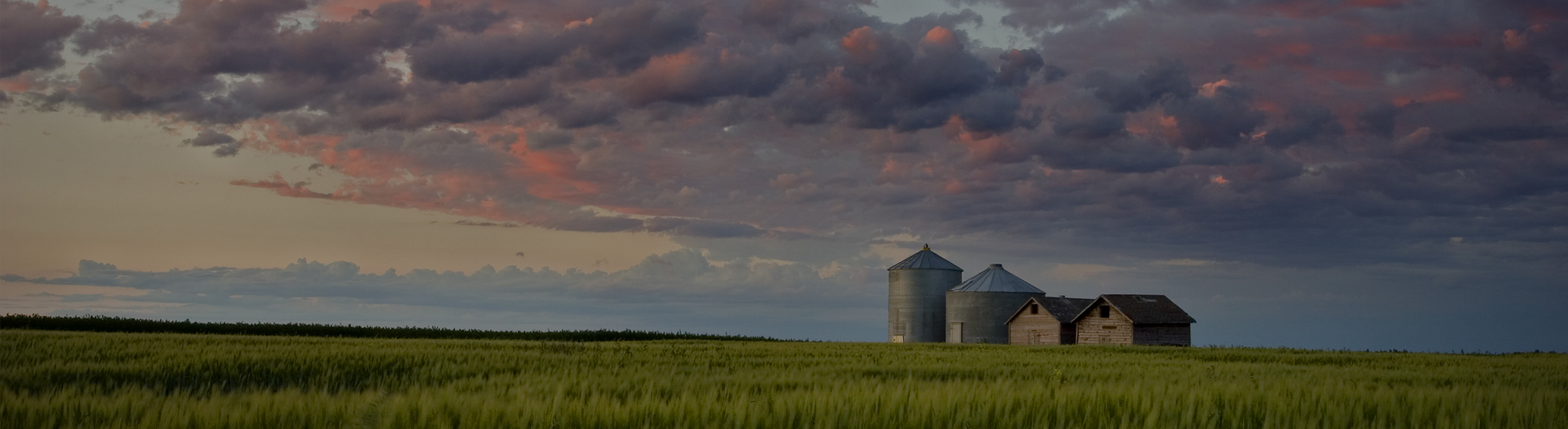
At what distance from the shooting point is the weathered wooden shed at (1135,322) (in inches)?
2125

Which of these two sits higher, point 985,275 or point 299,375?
point 985,275

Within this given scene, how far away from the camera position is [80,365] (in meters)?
14.6

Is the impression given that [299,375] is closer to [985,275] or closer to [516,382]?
[516,382]

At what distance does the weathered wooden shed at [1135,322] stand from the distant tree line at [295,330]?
2071 cm

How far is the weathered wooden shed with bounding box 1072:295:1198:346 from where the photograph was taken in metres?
54.0

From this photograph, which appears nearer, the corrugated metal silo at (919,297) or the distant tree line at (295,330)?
the distant tree line at (295,330)

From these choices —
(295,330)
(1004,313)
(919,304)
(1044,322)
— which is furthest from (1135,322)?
(295,330)

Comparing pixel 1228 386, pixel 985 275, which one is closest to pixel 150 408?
pixel 1228 386

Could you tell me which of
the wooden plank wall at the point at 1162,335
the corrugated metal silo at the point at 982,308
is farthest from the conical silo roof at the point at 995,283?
the wooden plank wall at the point at 1162,335

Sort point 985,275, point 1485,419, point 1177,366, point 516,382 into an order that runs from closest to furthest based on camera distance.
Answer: point 1485,419 → point 516,382 → point 1177,366 → point 985,275

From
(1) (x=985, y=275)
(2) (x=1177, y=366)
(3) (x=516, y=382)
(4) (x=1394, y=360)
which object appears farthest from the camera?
(1) (x=985, y=275)

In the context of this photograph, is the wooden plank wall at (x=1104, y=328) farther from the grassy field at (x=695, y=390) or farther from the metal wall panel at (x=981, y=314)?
the grassy field at (x=695, y=390)

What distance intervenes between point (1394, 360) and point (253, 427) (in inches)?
1211

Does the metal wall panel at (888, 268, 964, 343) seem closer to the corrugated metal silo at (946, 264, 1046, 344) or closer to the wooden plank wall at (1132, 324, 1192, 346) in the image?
the corrugated metal silo at (946, 264, 1046, 344)
